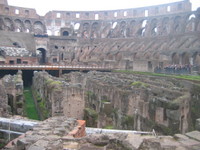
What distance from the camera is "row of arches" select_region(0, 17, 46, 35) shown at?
165 ft

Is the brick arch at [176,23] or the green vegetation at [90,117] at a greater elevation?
the brick arch at [176,23]

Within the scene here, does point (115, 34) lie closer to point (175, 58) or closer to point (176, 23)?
point (176, 23)

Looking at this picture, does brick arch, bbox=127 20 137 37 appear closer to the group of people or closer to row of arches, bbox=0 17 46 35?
row of arches, bbox=0 17 46 35

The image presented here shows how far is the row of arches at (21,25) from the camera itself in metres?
50.2

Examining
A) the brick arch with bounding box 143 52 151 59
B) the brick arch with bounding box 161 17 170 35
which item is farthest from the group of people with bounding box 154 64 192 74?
the brick arch with bounding box 161 17 170 35

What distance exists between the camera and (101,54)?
44.8m

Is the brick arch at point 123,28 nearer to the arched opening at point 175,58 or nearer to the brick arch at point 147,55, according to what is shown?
the brick arch at point 147,55

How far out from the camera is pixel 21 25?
5344 centimetres

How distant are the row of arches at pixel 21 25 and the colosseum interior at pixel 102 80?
23cm

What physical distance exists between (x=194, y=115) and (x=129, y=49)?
1231 inches

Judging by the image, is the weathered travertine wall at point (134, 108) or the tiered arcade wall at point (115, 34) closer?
the weathered travertine wall at point (134, 108)

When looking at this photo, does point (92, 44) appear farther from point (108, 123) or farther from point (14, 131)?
point (14, 131)

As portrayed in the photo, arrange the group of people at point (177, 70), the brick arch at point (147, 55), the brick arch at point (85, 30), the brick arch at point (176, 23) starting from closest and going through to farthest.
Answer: the group of people at point (177, 70)
the brick arch at point (147, 55)
the brick arch at point (176, 23)
the brick arch at point (85, 30)

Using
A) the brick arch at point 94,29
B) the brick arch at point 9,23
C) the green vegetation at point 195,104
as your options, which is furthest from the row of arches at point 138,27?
the green vegetation at point 195,104
